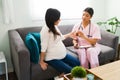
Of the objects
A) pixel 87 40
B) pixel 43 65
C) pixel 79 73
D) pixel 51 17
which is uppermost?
Answer: pixel 51 17

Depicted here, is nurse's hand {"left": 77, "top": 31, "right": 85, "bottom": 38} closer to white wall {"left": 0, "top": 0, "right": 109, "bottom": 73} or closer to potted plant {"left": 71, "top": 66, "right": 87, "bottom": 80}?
white wall {"left": 0, "top": 0, "right": 109, "bottom": 73}

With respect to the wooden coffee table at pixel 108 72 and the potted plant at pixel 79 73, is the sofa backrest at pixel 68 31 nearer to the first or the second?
the wooden coffee table at pixel 108 72

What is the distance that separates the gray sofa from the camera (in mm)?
1941

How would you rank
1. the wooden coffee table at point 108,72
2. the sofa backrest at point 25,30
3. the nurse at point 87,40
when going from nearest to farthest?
the wooden coffee table at point 108,72
the nurse at point 87,40
the sofa backrest at point 25,30

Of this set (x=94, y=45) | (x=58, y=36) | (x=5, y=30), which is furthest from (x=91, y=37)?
(x=5, y=30)

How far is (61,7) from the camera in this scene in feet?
9.81

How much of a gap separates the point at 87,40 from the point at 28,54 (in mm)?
945

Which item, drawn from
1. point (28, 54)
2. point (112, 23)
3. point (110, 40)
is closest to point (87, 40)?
point (110, 40)

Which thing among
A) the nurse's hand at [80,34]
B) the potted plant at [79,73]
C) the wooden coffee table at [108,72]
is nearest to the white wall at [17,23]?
the nurse's hand at [80,34]

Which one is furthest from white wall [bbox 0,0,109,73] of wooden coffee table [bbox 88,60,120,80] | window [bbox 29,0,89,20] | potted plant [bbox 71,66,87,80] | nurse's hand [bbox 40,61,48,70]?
potted plant [bbox 71,66,87,80]

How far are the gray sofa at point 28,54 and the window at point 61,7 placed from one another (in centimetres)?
25

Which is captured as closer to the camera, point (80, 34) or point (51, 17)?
point (51, 17)

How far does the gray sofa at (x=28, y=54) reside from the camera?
1941 millimetres

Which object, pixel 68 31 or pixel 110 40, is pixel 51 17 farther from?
pixel 110 40
